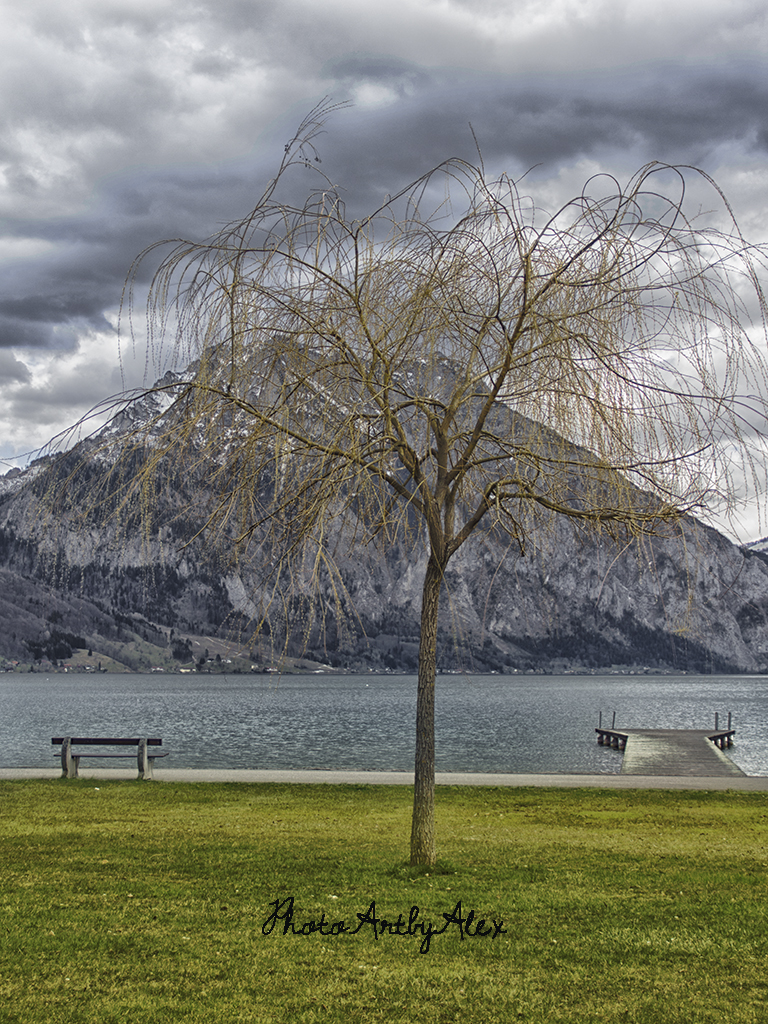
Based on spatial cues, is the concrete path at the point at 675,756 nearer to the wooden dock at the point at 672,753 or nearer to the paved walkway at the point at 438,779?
the wooden dock at the point at 672,753

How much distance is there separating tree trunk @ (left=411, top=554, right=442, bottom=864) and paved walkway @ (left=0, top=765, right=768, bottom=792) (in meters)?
10.3

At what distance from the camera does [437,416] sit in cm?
907

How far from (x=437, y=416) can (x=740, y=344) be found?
120 inches

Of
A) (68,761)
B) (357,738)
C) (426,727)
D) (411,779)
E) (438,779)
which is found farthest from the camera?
(357,738)

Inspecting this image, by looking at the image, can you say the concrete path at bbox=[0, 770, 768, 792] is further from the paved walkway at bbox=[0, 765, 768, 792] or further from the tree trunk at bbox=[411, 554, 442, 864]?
the tree trunk at bbox=[411, 554, 442, 864]

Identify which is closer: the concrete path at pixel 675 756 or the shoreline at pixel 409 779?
the shoreline at pixel 409 779

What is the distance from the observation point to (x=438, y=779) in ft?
68.5

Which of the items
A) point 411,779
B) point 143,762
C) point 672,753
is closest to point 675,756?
A: point 672,753

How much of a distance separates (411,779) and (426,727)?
1218 cm

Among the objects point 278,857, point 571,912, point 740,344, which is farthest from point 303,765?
point 740,344

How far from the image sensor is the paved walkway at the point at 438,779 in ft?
65.7

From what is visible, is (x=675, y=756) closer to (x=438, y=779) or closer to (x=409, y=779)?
(x=438, y=779)
